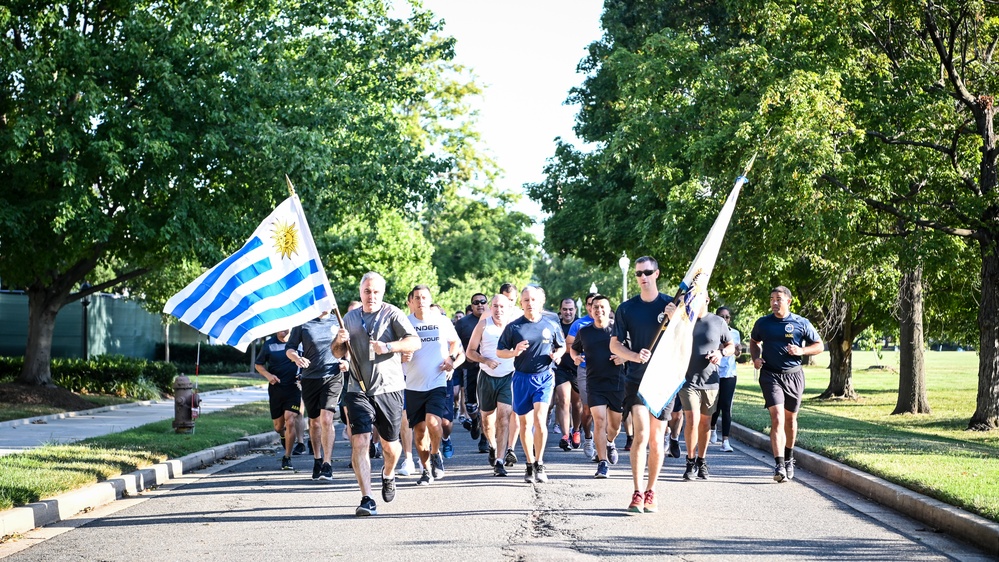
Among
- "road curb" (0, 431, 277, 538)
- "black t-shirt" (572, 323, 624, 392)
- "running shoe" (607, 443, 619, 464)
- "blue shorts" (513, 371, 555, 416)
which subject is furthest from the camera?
"running shoe" (607, 443, 619, 464)

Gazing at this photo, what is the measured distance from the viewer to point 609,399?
13.0 meters

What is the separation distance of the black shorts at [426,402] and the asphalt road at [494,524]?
0.71m

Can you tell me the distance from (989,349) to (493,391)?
35.9 ft

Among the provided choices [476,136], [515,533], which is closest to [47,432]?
[515,533]

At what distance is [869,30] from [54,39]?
14621 mm

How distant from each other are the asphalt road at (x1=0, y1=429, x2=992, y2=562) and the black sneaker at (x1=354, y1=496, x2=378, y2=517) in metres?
0.09

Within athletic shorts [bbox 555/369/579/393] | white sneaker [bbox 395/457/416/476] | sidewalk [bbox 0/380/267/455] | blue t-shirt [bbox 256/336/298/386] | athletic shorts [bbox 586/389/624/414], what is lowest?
sidewalk [bbox 0/380/267/455]

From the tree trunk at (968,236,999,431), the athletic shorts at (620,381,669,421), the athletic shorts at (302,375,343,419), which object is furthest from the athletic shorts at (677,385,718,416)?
the tree trunk at (968,236,999,431)

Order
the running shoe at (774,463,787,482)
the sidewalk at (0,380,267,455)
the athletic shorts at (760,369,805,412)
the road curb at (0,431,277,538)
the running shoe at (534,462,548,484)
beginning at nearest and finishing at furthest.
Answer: the road curb at (0,431,277,538) < the running shoe at (534,462,548,484) < the athletic shorts at (760,369,805,412) < the running shoe at (774,463,787,482) < the sidewalk at (0,380,267,455)

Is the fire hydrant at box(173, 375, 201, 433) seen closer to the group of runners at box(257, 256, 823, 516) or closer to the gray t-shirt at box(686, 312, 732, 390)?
the group of runners at box(257, 256, 823, 516)

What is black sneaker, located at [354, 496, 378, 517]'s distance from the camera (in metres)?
9.59

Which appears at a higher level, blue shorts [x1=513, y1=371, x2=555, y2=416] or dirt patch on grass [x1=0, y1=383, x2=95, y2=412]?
blue shorts [x1=513, y1=371, x2=555, y2=416]

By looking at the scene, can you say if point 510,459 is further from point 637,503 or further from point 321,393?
point 637,503

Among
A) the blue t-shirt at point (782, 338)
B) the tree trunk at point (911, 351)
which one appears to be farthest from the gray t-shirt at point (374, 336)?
the tree trunk at point (911, 351)
